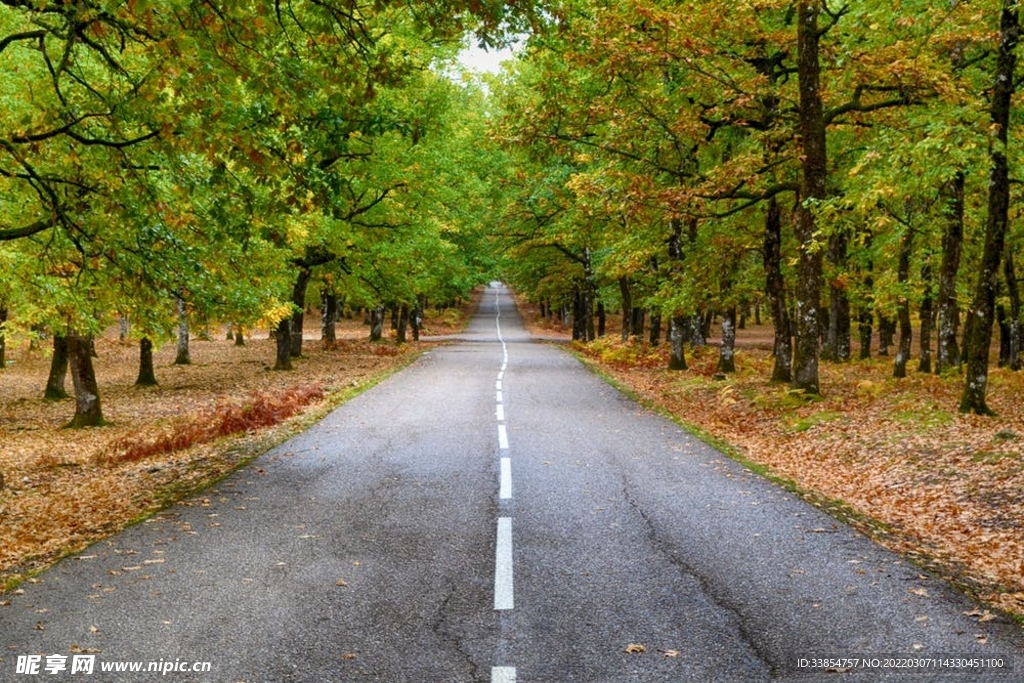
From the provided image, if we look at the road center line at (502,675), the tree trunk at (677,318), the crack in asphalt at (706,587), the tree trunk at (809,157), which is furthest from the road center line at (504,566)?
the tree trunk at (677,318)

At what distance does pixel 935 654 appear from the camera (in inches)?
182

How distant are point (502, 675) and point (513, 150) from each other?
15170mm

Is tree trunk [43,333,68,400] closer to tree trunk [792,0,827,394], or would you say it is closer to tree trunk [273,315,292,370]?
tree trunk [273,315,292,370]

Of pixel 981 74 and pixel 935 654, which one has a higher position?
pixel 981 74

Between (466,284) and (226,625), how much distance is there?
41.4m

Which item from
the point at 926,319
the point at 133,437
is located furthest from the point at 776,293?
the point at 133,437

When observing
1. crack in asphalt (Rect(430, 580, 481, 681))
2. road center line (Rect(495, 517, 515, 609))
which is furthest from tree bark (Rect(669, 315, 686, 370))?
crack in asphalt (Rect(430, 580, 481, 681))

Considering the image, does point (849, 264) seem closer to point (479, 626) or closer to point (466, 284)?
point (466, 284)

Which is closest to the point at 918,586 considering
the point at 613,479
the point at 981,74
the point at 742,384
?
the point at 613,479

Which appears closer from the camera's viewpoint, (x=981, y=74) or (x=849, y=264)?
(x=981, y=74)

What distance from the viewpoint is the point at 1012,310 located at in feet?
83.8

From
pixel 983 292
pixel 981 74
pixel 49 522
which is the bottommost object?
pixel 49 522

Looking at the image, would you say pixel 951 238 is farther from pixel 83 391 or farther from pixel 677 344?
pixel 83 391

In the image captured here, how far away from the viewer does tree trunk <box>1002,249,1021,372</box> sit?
24.6m
